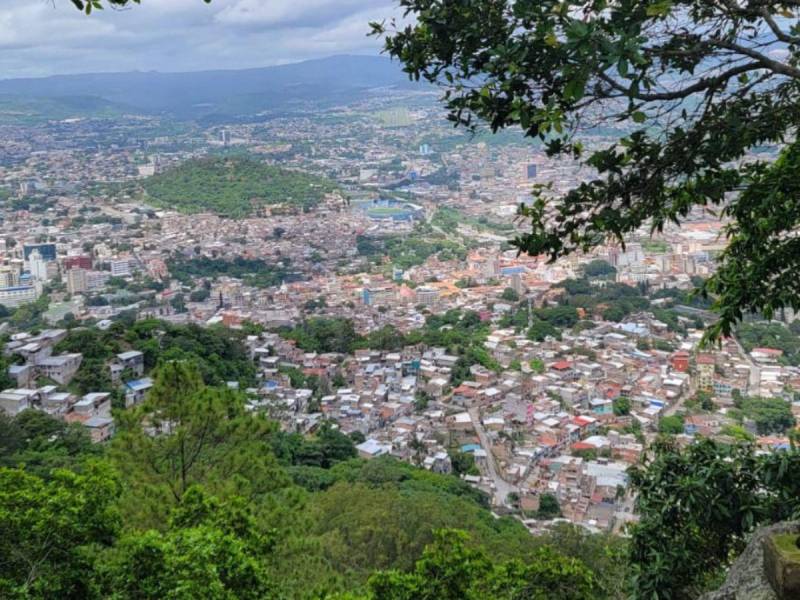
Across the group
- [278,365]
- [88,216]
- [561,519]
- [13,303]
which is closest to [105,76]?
[88,216]

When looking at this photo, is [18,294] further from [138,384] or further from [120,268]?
[138,384]

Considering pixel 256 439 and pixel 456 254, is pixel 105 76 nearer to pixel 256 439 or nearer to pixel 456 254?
pixel 456 254

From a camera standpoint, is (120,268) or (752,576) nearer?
(752,576)

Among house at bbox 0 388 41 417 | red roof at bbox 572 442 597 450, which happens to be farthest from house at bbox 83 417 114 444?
red roof at bbox 572 442 597 450

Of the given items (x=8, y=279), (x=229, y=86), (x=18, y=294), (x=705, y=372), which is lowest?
(x=705, y=372)

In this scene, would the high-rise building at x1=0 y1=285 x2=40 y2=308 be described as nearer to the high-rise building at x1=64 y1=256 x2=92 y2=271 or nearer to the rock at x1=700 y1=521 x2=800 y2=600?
the high-rise building at x1=64 y1=256 x2=92 y2=271

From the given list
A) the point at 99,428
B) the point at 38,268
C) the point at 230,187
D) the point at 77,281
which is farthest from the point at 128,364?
the point at 230,187

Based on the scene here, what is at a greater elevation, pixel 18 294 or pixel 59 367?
pixel 59 367

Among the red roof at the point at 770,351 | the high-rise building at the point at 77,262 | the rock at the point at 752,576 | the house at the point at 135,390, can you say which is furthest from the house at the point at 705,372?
the high-rise building at the point at 77,262
